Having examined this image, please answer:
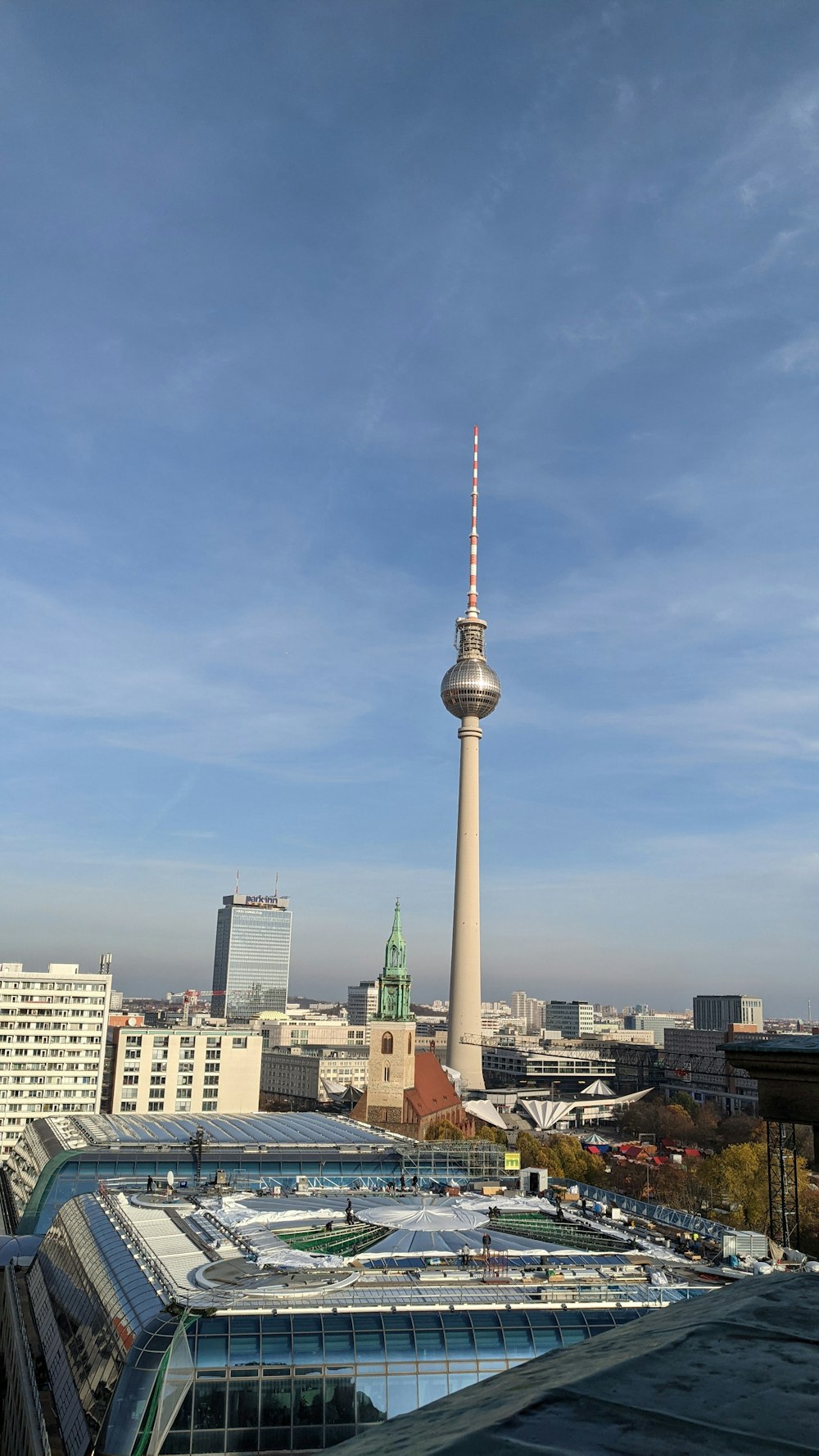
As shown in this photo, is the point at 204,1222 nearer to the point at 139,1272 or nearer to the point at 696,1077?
the point at 139,1272

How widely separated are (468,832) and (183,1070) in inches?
1793

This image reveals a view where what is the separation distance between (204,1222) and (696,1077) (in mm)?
131904

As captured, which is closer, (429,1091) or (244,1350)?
(244,1350)

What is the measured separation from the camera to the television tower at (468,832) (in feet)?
420

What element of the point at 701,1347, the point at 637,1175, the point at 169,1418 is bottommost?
the point at 637,1175

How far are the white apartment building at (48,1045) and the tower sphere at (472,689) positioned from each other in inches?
2349

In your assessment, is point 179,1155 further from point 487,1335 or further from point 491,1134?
point 491,1134

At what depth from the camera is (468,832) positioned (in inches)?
5138

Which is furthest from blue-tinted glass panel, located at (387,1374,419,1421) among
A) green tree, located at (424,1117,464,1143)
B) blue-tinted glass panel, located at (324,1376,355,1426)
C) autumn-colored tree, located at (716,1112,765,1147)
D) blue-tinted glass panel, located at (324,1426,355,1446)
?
autumn-colored tree, located at (716,1112,765,1147)

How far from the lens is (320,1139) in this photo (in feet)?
200

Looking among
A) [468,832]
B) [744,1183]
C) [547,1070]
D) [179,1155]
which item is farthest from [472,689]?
[179,1155]

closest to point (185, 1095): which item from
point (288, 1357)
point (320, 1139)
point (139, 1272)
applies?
point (320, 1139)

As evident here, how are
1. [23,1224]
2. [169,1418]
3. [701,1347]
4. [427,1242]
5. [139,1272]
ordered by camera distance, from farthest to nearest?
1. [23,1224]
2. [427,1242]
3. [139,1272]
4. [169,1418]
5. [701,1347]

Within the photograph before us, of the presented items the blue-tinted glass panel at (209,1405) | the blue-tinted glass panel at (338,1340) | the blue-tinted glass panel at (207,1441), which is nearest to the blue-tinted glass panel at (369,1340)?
the blue-tinted glass panel at (338,1340)
